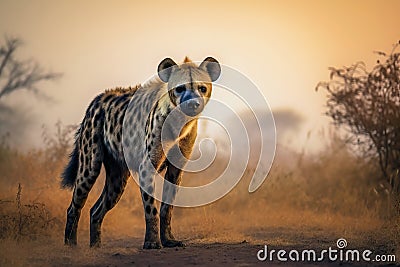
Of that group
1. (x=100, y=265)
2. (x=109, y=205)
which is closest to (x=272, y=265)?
(x=100, y=265)

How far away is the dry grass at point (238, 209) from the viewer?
7250mm

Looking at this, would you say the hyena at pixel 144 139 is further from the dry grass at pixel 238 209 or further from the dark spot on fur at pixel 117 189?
the dry grass at pixel 238 209

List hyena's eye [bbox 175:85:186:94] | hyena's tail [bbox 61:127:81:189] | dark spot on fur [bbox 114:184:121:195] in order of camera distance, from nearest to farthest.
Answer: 1. hyena's eye [bbox 175:85:186:94]
2. dark spot on fur [bbox 114:184:121:195]
3. hyena's tail [bbox 61:127:81:189]

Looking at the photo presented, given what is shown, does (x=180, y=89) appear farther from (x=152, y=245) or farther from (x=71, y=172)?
(x=71, y=172)

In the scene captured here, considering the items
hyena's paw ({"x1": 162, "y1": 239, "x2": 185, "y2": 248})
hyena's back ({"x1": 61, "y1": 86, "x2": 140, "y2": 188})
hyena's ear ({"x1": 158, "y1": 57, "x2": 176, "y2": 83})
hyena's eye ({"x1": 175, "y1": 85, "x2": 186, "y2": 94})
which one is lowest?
hyena's paw ({"x1": 162, "y1": 239, "x2": 185, "y2": 248})

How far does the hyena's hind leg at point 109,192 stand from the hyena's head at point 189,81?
1140 millimetres

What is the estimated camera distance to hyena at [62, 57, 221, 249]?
6520mm

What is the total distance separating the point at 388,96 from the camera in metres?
9.59

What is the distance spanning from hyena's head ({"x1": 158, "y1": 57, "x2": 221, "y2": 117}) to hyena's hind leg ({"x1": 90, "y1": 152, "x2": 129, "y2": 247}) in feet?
3.74

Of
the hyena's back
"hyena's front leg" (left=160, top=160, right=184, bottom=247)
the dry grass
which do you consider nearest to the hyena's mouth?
"hyena's front leg" (left=160, top=160, right=184, bottom=247)

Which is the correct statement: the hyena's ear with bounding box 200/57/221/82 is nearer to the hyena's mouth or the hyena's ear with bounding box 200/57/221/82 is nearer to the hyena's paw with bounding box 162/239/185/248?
the hyena's mouth

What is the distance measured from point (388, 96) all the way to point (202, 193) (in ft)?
10.1

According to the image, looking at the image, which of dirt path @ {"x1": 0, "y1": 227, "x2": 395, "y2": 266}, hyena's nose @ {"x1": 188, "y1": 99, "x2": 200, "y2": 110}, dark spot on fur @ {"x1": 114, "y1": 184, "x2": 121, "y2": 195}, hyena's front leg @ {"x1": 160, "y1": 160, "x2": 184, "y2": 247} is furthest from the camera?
dark spot on fur @ {"x1": 114, "y1": 184, "x2": 121, "y2": 195}

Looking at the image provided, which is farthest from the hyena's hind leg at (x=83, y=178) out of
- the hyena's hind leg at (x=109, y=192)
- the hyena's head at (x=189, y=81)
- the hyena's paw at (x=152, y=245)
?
the hyena's head at (x=189, y=81)
